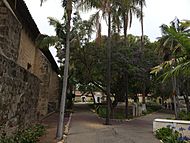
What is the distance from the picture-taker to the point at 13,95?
714 centimetres

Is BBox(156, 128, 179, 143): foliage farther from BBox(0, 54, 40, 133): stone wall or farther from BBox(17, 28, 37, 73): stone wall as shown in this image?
BBox(17, 28, 37, 73): stone wall

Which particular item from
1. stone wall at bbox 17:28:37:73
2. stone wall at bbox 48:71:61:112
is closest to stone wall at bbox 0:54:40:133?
stone wall at bbox 17:28:37:73

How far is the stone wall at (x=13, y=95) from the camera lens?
20.3 ft

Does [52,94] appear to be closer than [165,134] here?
No

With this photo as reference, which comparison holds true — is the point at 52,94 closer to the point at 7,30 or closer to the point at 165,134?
the point at 165,134

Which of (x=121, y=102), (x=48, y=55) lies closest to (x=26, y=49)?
(x=48, y=55)

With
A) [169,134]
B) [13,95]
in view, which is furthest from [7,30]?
[169,134]

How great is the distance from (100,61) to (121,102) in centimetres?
1158

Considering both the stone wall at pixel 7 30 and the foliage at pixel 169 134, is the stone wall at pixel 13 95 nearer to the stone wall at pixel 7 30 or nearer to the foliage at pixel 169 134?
the stone wall at pixel 7 30

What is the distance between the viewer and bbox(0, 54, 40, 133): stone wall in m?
6.19

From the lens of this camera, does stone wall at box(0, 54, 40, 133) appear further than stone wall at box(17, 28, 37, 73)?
No

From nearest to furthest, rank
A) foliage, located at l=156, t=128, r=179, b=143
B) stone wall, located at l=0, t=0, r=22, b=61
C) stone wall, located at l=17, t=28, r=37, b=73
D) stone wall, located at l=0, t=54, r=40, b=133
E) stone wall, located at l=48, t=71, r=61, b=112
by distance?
1. stone wall, located at l=0, t=54, r=40, b=133
2. stone wall, located at l=0, t=0, r=22, b=61
3. foliage, located at l=156, t=128, r=179, b=143
4. stone wall, located at l=17, t=28, r=37, b=73
5. stone wall, located at l=48, t=71, r=61, b=112

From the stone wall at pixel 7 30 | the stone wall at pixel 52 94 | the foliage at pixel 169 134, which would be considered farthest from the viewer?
the stone wall at pixel 52 94

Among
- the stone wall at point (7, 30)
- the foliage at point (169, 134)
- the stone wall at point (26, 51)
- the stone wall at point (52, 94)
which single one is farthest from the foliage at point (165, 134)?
the stone wall at point (52, 94)
